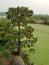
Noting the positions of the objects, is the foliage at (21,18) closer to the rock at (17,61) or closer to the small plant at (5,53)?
the small plant at (5,53)

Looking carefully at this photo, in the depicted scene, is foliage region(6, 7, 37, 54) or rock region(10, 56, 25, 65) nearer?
rock region(10, 56, 25, 65)

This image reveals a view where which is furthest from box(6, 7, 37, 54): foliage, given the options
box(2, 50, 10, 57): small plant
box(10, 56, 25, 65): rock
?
box(10, 56, 25, 65): rock

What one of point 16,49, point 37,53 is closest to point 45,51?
point 37,53

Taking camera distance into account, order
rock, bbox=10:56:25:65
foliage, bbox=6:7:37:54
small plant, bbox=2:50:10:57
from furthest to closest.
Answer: small plant, bbox=2:50:10:57 < foliage, bbox=6:7:37:54 < rock, bbox=10:56:25:65

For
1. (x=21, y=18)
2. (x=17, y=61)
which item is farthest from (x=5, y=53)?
(x=21, y=18)

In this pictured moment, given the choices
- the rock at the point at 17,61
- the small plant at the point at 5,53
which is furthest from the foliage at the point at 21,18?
the rock at the point at 17,61

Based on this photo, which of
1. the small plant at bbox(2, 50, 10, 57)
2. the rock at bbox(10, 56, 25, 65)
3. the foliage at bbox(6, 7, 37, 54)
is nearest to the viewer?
the rock at bbox(10, 56, 25, 65)

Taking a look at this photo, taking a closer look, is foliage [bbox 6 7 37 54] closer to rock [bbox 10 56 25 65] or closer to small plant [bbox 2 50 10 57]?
small plant [bbox 2 50 10 57]

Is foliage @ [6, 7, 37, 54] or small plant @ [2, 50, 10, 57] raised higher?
foliage @ [6, 7, 37, 54]

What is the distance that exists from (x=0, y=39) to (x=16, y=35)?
2.11m

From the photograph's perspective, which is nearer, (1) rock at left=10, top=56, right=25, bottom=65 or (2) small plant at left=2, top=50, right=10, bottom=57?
(1) rock at left=10, top=56, right=25, bottom=65

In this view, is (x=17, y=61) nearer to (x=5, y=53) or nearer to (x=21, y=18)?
(x=5, y=53)

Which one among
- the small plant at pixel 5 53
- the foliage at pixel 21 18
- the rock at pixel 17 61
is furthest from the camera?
the small plant at pixel 5 53

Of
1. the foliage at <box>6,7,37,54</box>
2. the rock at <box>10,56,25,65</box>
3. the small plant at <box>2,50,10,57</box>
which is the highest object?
the foliage at <box>6,7,37,54</box>
